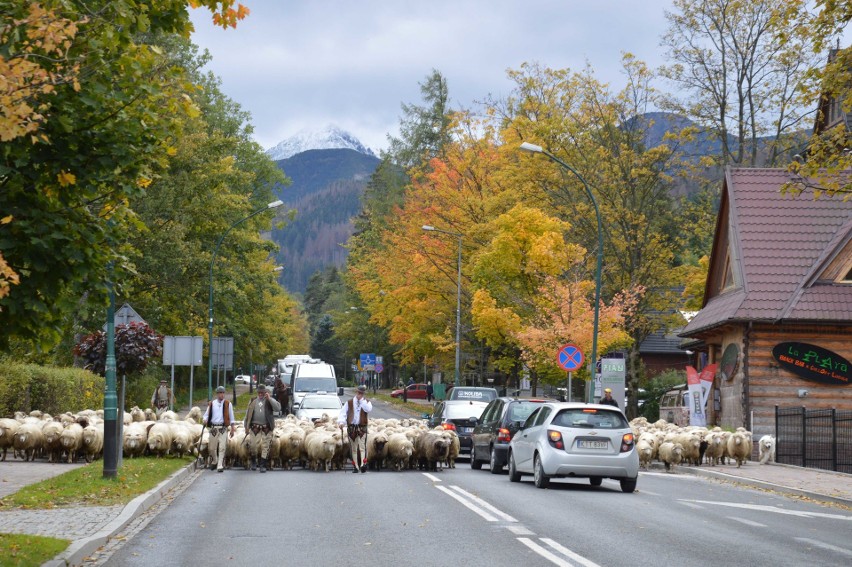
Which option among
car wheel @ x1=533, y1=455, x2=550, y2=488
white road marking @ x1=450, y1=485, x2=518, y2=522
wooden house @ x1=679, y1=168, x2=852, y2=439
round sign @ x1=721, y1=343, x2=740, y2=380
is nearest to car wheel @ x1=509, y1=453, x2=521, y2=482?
car wheel @ x1=533, y1=455, x2=550, y2=488

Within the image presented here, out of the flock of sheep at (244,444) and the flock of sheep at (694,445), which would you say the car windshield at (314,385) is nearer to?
the flock of sheep at (244,444)

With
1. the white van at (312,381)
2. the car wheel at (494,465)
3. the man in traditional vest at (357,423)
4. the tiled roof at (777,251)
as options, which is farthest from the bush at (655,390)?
the man in traditional vest at (357,423)

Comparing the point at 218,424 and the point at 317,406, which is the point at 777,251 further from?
the point at 218,424

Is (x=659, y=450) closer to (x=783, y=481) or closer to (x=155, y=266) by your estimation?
(x=783, y=481)

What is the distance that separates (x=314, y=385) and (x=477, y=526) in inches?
1344

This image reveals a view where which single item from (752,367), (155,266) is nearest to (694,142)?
(752,367)

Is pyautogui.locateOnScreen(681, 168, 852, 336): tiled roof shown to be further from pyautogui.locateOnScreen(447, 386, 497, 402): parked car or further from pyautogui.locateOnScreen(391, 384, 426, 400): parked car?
pyautogui.locateOnScreen(391, 384, 426, 400): parked car

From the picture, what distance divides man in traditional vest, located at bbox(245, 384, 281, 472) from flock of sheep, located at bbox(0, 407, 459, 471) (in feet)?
0.63

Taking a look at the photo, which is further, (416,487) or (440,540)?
(416,487)

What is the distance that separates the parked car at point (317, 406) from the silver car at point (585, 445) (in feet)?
57.0

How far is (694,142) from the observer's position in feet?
162

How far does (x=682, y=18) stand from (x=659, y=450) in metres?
24.0

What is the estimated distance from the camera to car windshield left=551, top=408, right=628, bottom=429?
2077 cm

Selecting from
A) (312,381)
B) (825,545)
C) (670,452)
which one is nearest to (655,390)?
(312,381)
